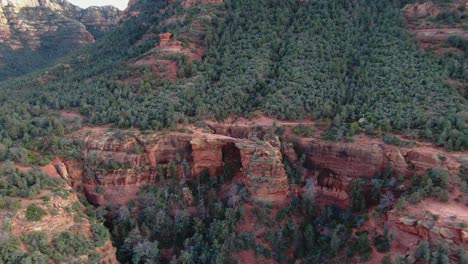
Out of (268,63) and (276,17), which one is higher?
(276,17)

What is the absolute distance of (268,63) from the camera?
5641cm

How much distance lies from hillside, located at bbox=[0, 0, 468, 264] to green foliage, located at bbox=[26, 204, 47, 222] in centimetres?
61

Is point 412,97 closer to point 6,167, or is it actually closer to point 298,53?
point 298,53

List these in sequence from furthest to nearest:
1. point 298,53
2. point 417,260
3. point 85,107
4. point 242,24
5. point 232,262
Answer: point 242,24
point 298,53
point 85,107
point 232,262
point 417,260

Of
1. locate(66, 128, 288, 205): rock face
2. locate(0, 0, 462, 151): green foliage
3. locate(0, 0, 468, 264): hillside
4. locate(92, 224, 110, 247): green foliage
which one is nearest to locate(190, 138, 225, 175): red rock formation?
locate(66, 128, 288, 205): rock face

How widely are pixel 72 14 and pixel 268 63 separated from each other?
10238 cm

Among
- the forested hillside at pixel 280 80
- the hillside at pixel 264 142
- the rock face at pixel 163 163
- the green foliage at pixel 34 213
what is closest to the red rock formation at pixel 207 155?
the rock face at pixel 163 163

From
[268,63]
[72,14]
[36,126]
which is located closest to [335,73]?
[268,63]

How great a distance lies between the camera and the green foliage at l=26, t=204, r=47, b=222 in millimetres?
32562

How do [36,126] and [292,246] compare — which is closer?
[292,246]

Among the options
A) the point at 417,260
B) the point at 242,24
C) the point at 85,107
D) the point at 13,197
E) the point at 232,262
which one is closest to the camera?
the point at 417,260

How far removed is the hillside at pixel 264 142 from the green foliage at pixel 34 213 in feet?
1.99

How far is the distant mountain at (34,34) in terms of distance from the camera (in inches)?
3898

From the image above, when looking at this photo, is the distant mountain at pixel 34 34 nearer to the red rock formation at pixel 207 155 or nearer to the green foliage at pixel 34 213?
the red rock formation at pixel 207 155
